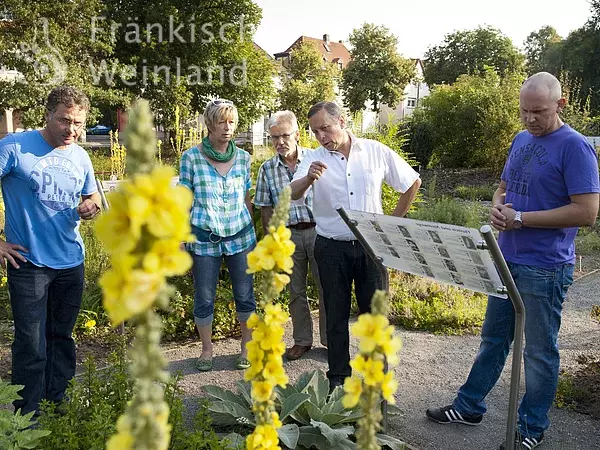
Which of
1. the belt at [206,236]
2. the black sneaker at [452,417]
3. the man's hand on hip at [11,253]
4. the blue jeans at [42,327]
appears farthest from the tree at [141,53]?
the black sneaker at [452,417]

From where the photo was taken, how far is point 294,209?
179 inches

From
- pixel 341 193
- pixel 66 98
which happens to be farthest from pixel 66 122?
pixel 341 193

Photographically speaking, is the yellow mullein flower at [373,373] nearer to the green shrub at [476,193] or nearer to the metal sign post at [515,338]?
the metal sign post at [515,338]

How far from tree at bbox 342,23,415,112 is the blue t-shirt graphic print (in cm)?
4336

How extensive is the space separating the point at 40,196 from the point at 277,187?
6.24 feet

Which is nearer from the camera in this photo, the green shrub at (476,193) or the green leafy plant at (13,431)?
the green leafy plant at (13,431)

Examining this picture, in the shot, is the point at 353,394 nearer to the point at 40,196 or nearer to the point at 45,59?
the point at 40,196

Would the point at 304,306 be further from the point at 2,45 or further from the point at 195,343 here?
the point at 2,45

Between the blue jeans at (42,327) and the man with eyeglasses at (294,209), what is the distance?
1.72 m

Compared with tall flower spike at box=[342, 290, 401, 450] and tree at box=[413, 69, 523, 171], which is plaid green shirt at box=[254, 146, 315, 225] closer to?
tall flower spike at box=[342, 290, 401, 450]

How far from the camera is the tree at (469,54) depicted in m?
54.7

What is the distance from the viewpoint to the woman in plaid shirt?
4.18 metres

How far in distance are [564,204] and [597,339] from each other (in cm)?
274

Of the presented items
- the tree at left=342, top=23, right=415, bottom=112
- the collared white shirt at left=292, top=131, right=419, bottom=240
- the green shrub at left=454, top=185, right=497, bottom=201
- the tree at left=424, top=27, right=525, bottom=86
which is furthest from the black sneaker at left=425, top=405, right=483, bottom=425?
the tree at left=424, top=27, right=525, bottom=86
